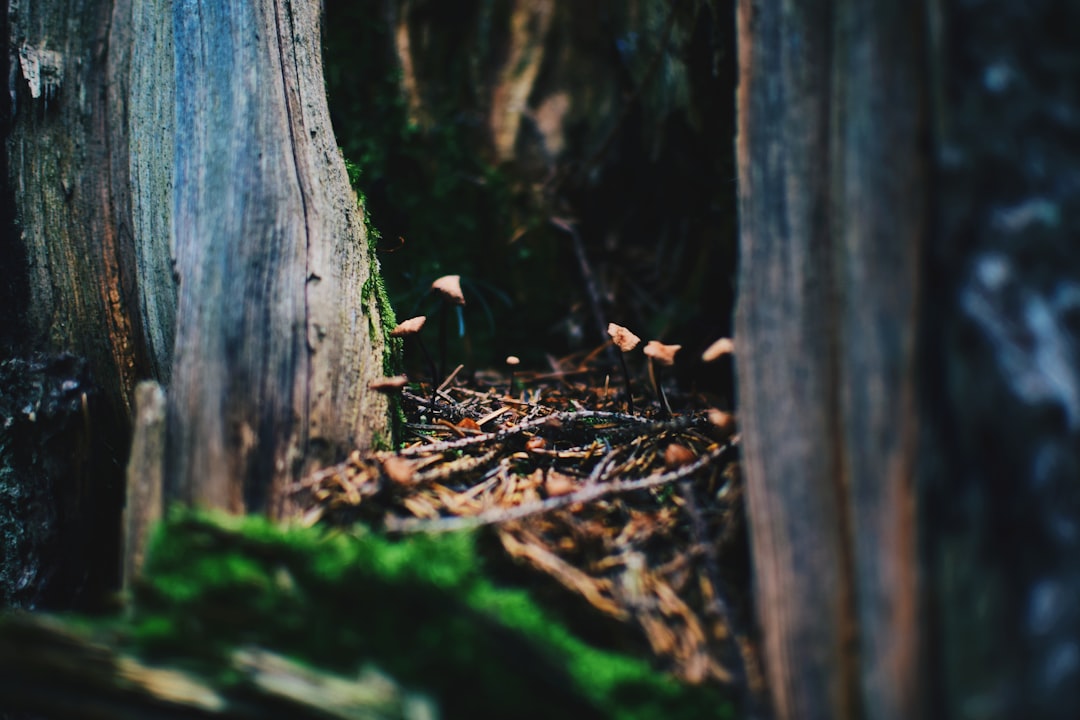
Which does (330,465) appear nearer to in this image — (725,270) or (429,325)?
(429,325)

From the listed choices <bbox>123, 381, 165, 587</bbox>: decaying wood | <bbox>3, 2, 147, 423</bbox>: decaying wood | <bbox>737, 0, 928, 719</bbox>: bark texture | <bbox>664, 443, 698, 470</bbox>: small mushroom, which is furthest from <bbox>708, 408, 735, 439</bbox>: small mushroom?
<bbox>3, 2, 147, 423</bbox>: decaying wood

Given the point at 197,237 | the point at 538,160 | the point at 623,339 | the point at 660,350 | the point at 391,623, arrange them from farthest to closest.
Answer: the point at 538,160
the point at 623,339
the point at 660,350
the point at 197,237
the point at 391,623

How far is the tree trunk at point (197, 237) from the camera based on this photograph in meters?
1.59

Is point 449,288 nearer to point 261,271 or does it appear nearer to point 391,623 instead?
point 261,271

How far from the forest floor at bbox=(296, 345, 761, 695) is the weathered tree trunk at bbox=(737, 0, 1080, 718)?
6.7 inches

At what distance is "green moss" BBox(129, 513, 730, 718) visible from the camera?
120 centimetres

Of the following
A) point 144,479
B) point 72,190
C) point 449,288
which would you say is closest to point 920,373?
point 449,288

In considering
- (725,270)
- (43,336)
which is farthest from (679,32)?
(43,336)

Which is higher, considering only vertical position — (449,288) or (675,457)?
(449,288)

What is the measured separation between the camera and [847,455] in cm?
123

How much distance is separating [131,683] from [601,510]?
0.98 m

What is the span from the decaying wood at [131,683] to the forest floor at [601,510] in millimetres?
319

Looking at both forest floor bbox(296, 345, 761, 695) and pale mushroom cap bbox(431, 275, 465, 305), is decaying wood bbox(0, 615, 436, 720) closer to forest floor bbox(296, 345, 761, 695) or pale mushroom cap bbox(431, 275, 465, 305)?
forest floor bbox(296, 345, 761, 695)

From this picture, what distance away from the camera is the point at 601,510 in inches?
64.6
